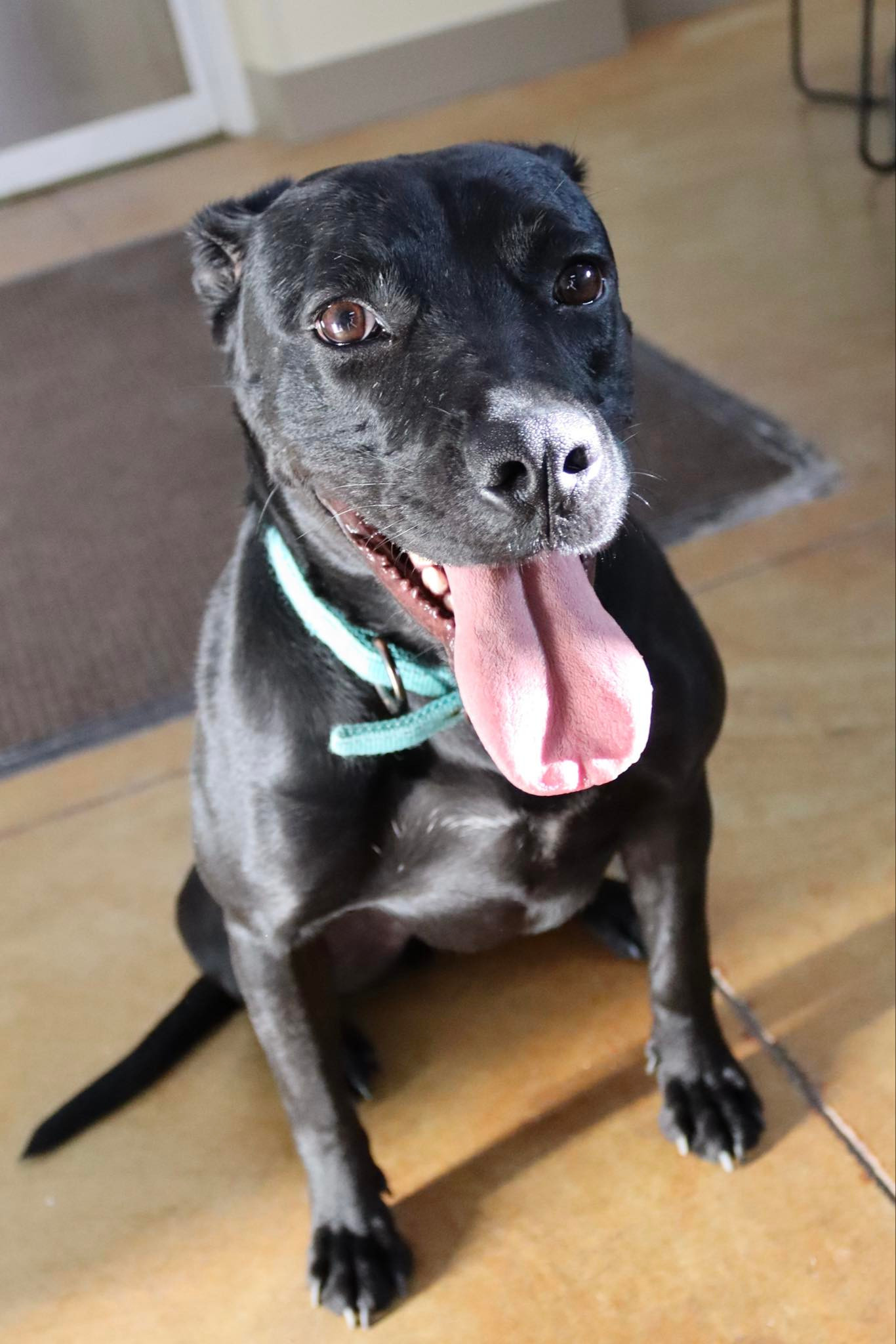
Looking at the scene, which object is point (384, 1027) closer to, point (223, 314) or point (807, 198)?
point (223, 314)

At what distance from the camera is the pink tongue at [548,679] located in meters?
1.26

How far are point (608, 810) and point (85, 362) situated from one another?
295cm

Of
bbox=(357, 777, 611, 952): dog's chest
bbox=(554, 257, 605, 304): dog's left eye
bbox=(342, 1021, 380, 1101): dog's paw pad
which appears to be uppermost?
bbox=(554, 257, 605, 304): dog's left eye

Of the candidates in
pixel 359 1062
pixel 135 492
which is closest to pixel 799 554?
pixel 359 1062

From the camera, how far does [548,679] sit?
127cm

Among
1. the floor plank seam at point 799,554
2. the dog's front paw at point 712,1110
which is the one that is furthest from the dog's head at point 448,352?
the floor plank seam at point 799,554

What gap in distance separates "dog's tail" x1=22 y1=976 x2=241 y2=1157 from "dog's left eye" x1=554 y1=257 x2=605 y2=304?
3.26 feet

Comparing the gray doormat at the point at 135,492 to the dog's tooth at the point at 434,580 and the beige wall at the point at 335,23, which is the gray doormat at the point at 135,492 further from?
the beige wall at the point at 335,23

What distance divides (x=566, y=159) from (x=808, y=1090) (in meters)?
1.07

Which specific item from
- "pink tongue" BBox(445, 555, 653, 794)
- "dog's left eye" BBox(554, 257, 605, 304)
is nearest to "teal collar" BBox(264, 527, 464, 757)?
"pink tongue" BBox(445, 555, 653, 794)

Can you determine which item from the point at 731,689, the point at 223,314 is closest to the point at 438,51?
the point at 731,689

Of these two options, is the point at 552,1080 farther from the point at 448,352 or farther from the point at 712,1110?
the point at 448,352

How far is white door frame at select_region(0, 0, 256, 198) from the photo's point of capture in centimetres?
593

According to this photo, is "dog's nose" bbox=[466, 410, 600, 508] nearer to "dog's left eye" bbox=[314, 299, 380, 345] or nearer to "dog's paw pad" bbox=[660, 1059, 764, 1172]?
"dog's left eye" bbox=[314, 299, 380, 345]
